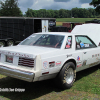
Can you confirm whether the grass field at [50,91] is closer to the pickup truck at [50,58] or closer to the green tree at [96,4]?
the pickup truck at [50,58]

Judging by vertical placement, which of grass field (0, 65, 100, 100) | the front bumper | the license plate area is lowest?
grass field (0, 65, 100, 100)

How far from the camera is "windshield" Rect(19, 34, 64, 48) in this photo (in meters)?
4.55

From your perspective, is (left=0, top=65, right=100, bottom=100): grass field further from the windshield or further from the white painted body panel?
the windshield

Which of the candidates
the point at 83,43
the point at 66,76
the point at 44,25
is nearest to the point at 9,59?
the point at 66,76

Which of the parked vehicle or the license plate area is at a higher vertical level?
the parked vehicle

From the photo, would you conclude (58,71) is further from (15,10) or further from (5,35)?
(15,10)

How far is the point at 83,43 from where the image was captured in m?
5.23

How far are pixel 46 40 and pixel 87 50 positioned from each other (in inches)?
58.5

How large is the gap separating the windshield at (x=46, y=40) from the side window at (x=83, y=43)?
68cm

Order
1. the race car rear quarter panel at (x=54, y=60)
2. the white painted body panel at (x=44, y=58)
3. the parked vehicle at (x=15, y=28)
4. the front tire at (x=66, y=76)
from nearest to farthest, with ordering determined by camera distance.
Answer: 1. the white painted body panel at (x=44, y=58)
2. the race car rear quarter panel at (x=54, y=60)
3. the front tire at (x=66, y=76)
4. the parked vehicle at (x=15, y=28)

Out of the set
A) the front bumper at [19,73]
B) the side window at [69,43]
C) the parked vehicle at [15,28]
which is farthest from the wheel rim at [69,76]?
the parked vehicle at [15,28]

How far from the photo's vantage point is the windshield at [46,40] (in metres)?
4.55

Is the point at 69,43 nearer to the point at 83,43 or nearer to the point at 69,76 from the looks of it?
the point at 83,43

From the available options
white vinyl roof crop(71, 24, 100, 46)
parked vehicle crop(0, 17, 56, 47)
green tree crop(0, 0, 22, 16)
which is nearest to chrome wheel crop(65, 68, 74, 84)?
white vinyl roof crop(71, 24, 100, 46)
